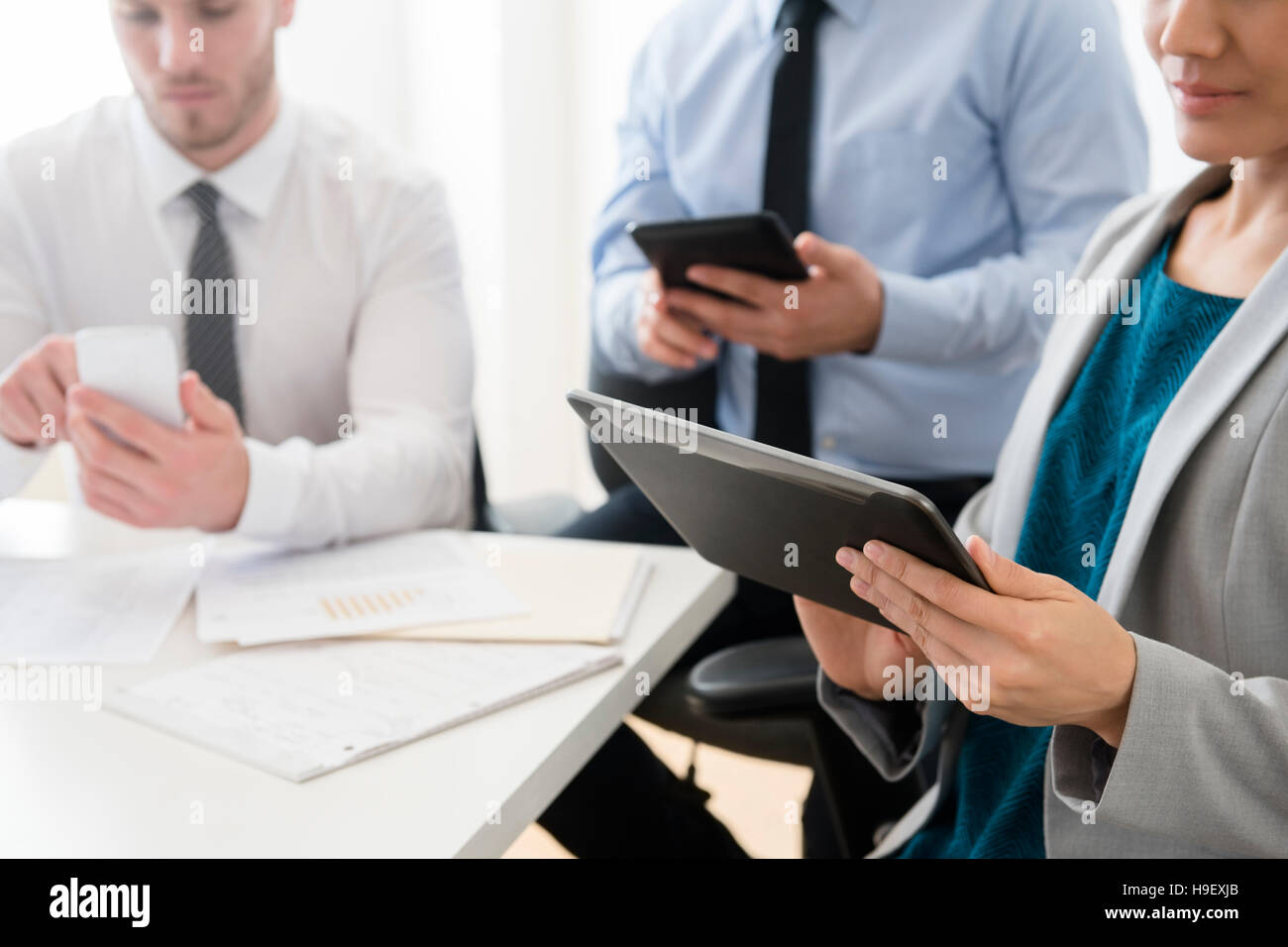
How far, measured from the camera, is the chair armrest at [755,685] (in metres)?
1.24

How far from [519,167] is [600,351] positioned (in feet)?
5.01

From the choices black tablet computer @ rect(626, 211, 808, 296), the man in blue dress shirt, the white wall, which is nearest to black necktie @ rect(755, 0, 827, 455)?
the man in blue dress shirt

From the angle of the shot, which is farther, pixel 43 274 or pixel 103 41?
pixel 103 41

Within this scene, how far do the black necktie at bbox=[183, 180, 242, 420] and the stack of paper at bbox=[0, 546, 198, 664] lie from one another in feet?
1.20

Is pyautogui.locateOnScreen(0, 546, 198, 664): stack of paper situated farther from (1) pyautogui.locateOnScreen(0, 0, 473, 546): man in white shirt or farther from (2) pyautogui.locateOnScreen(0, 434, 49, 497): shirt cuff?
(1) pyautogui.locateOnScreen(0, 0, 473, 546): man in white shirt

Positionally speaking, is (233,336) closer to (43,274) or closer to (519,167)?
(43,274)

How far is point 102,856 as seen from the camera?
75 cm

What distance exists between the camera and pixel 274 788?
0.81 m

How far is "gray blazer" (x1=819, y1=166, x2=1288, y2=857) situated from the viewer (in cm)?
75

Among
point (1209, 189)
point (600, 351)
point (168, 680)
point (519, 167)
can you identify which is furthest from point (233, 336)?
point (519, 167)
